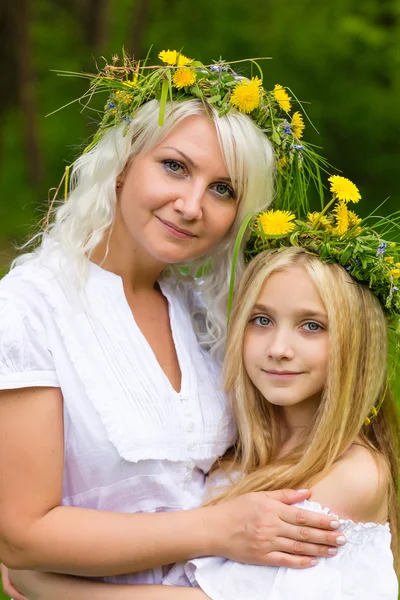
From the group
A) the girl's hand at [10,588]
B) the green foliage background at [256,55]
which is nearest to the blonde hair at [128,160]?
the girl's hand at [10,588]

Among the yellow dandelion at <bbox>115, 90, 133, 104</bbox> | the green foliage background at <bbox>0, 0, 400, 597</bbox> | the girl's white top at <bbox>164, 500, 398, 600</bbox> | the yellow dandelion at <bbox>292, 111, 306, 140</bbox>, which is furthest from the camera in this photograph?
the green foliage background at <bbox>0, 0, 400, 597</bbox>

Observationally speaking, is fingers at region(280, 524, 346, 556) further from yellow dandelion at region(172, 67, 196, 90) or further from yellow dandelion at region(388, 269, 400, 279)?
yellow dandelion at region(172, 67, 196, 90)

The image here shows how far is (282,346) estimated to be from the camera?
283cm

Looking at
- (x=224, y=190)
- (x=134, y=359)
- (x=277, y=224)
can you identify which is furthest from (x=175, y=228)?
(x=134, y=359)

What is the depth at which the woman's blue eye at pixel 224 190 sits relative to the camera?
3022mm

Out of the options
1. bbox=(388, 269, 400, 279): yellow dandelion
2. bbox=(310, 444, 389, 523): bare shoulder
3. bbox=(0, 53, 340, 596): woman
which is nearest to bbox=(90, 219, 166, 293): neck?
bbox=(0, 53, 340, 596): woman

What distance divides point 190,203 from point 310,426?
31.8 inches

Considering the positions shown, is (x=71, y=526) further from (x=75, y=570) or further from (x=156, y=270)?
(x=156, y=270)

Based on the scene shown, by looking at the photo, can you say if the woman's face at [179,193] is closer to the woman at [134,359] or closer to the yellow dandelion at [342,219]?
the woman at [134,359]

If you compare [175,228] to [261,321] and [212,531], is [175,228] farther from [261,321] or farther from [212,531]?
[212,531]

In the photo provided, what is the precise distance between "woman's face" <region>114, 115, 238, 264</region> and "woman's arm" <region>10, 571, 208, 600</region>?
1.03m

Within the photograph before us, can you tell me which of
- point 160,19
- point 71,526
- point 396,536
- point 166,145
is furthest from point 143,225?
point 160,19

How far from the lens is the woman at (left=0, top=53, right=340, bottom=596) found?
105 inches

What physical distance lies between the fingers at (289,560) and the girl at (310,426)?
0.07 ft
